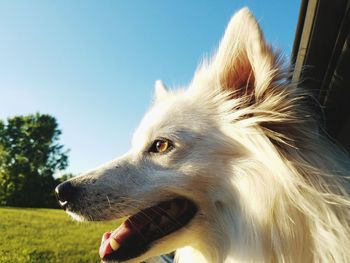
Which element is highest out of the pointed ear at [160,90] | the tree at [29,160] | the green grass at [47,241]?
the pointed ear at [160,90]

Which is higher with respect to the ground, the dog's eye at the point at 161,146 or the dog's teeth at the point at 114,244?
the dog's eye at the point at 161,146

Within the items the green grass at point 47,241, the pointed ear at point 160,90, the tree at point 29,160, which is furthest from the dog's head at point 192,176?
the tree at point 29,160

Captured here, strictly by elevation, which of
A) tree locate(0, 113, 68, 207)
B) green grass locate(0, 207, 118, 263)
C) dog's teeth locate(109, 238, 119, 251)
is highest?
dog's teeth locate(109, 238, 119, 251)

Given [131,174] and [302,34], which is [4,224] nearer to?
[131,174]

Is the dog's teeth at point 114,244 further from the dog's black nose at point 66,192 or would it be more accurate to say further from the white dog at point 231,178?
the dog's black nose at point 66,192

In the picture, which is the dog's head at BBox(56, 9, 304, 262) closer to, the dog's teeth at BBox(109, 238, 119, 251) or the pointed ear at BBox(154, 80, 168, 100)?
the dog's teeth at BBox(109, 238, 119, 251)

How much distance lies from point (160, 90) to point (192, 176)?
116 centimetres

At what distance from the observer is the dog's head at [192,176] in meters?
2.38

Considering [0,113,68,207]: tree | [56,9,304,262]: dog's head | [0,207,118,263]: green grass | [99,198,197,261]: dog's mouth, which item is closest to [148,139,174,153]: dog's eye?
[56,9,304,262]: dog's head

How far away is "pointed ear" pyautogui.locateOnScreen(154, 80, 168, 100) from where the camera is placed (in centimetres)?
327

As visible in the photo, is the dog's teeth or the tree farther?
the tree

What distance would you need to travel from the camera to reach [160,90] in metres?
3.39

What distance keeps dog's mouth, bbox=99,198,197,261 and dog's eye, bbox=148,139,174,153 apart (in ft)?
1.12

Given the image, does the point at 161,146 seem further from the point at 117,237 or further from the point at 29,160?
the point at 29,160
